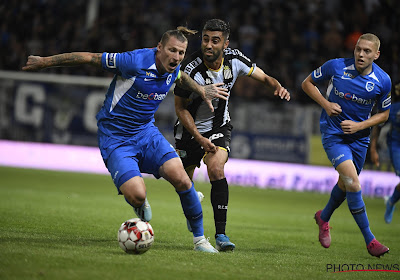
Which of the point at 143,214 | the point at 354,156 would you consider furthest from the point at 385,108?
the point at 143,214

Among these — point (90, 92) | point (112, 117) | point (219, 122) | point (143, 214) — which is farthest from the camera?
point (90, 92)

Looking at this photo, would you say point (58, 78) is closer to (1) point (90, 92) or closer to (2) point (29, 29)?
(1) point (90, 92)

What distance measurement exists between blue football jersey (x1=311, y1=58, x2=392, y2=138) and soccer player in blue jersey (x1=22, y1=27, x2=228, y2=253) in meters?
1.81

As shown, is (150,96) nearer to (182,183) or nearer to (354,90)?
(182,183)

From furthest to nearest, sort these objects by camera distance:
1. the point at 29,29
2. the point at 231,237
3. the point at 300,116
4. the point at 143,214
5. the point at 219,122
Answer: the point at 29,29 → the point at 300,116 → the point at 231,237 → the point at 219,122 → the point at 143,214

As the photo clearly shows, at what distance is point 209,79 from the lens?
727 cm

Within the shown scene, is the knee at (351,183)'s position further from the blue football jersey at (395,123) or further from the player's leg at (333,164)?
the blue football jersey at (395,123)

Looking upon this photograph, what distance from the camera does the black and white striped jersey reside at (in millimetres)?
7273

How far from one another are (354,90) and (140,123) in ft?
8.48

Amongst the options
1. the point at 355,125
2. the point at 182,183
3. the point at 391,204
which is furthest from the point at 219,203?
the point at 391,204

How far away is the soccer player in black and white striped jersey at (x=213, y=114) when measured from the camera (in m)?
7.03

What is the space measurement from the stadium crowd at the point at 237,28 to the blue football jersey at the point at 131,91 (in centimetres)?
1113

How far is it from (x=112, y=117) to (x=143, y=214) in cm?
119

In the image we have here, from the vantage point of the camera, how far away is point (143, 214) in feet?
23.0
